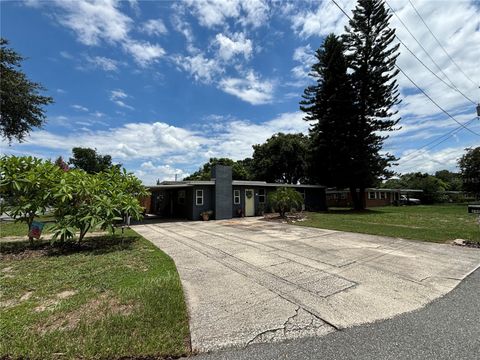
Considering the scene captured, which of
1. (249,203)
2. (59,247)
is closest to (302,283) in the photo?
(59,247)

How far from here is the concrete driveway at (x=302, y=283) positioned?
10.2ft

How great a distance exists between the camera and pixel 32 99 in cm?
1522

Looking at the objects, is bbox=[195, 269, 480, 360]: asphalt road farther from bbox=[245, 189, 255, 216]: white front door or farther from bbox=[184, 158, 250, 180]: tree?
bbox=[184, 158, 250, 180]: tree

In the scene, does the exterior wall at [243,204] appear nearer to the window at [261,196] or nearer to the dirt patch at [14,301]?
the window at [261,196]

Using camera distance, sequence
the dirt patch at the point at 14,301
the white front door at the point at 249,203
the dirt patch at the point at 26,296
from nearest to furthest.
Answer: the dirt patch at the point at 14,301
the dirt patch at the point at 26,296
the white front door at the point at 249,203

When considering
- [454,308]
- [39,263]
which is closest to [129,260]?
[39,263]

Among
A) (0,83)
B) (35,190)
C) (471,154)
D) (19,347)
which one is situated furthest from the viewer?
(471,154)

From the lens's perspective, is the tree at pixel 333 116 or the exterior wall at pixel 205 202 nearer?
the exterior wall at pixel 205 202

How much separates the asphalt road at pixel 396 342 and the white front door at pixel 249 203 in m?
15.3

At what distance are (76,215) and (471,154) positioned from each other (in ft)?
132

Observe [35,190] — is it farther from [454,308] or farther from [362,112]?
[362,112]

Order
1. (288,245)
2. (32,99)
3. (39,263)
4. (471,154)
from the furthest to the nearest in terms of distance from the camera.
Answer: (471,154)
(32,99)
(288,245)
(39,263)

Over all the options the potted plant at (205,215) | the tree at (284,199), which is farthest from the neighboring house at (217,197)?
the tree at (284,199)

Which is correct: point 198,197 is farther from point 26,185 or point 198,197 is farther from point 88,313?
point 88,313
